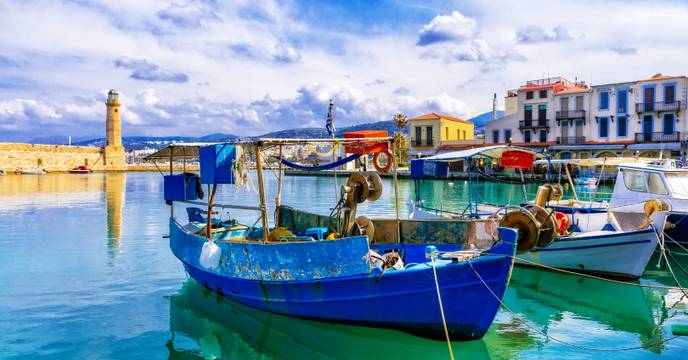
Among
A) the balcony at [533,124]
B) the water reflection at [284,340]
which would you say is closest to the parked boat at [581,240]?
the water reflection at [284,340]

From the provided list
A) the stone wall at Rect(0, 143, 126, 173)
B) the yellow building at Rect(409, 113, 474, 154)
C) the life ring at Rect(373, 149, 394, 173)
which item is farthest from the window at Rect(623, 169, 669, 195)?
the stone wall at Rect(0, 143, 126, 173)

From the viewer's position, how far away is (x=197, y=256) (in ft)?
36.8

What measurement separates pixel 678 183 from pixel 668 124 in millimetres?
37185

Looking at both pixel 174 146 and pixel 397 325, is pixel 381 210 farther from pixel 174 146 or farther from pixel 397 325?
pixel 397 325

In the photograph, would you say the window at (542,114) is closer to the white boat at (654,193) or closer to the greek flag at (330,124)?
the white boat at (654,193)

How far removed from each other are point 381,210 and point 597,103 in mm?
33235

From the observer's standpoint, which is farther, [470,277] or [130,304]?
[130,304]

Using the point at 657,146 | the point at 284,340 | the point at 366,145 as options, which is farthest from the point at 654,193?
the point at 657,146

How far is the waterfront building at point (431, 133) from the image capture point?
6388cm

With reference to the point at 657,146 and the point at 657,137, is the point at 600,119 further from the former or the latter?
the point at 657,146

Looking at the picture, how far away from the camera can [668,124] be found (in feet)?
158

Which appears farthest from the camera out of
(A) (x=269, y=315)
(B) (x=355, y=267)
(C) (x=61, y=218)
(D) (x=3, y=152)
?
(D) (x=3, y=152)

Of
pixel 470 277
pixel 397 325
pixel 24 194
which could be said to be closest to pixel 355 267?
pixel 397 325

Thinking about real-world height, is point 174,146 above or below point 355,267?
above
